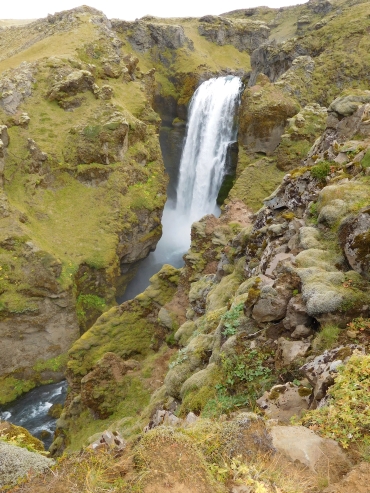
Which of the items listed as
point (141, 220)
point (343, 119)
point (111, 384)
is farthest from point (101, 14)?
point (111, 384)

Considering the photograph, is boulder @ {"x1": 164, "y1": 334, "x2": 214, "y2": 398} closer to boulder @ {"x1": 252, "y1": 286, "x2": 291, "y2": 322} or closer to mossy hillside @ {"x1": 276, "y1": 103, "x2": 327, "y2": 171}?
boulder @ {"x1": 252, "y1": 286, "x2": 291, "y2": 322}

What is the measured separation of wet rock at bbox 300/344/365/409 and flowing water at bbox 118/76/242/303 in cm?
3897

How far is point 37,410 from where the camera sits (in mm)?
31203

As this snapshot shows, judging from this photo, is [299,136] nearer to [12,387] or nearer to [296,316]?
[296,316]

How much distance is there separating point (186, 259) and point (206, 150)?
2820cm

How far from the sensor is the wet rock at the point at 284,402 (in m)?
8.43

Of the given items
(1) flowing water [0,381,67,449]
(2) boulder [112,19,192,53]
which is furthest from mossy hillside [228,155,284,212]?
(2) boulder [112,19,192,53]

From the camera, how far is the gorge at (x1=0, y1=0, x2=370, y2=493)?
6582 mm

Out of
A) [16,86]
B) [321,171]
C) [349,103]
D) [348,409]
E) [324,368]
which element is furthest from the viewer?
[16,86]

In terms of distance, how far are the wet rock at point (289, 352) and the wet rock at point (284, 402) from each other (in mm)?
847

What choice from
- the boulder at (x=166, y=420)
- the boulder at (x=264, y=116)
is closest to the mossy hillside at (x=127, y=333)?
the boulder at (x=166, y=420)

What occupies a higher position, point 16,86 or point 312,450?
point 16,86

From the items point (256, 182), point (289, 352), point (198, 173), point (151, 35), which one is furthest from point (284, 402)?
point (151, 35)

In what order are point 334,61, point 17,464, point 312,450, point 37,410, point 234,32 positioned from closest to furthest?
point 312,450, point 17,464, point 37,410, point 334,61, point 234,32
